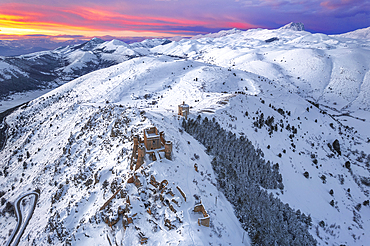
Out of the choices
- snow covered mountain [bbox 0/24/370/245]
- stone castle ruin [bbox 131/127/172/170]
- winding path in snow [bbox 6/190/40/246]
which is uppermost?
stone castle ruin [bbox 131/127/172/170]

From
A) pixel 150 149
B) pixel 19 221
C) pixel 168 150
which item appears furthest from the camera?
pixel 19 221

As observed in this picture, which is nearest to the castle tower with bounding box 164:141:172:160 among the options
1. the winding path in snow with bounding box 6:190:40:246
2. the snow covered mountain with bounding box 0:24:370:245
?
the snow covered mountain with bounding box 0:24:370:245

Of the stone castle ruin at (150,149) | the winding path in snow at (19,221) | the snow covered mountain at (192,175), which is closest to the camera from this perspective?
the snow covered mountain at (192,175)

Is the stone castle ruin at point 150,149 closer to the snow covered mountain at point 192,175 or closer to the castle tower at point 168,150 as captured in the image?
the castle tower at point 168,150

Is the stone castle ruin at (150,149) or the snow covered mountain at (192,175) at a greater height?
the stone castle ruin at (150,149)

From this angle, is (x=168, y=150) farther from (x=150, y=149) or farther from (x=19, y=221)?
(x=19, y=221)

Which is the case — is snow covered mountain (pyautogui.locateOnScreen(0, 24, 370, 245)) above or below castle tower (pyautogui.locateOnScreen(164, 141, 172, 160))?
below

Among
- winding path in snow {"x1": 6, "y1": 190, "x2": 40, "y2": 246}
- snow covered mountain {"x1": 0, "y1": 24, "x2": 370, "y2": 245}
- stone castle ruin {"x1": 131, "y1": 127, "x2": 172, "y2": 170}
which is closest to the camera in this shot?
snow covered mountain {"x1": 0, "y1": 24, "x2": 370, "y2": 245}

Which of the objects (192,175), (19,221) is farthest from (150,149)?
(19,221)

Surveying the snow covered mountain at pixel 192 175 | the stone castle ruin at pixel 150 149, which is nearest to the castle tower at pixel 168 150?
the stone castle ruin at pixel 150 149

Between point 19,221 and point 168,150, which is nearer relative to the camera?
point 168,150

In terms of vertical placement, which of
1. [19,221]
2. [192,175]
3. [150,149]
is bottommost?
[19,221]

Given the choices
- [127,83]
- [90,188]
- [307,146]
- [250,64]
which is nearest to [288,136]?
[307,146]

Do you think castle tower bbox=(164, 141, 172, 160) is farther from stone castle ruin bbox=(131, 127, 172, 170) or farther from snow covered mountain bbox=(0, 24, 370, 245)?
snow covered mountain bbox=(0, 24, 370, 245)
